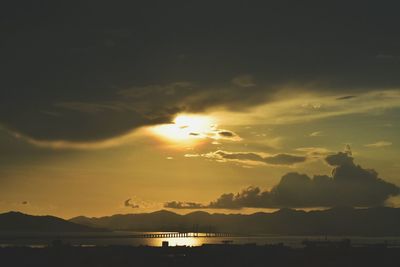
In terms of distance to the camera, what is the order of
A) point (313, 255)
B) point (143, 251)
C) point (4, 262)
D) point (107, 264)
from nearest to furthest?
point (107, 264) < point (4, 262) < point (313, 255) < point (143, 251)

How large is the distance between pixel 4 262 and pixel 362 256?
6856 centimetres

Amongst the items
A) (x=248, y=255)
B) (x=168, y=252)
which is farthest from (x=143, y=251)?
(x=248, y=255)

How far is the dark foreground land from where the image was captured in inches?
4016

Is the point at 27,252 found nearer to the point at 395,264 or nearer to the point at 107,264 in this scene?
the point at 107,264

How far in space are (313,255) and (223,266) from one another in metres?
23.8

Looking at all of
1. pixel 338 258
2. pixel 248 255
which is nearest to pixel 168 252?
pixel 248 255

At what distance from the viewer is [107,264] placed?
98.1 m

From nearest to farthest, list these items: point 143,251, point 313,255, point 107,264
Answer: point 107,264, point 313,255, point 143,251

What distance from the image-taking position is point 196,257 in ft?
360

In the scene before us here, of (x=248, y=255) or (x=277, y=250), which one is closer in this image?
(x=248, y=255)

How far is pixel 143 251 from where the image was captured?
4956 inches

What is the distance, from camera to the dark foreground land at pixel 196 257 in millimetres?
102000

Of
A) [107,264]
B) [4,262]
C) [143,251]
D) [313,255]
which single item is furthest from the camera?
[143,251]

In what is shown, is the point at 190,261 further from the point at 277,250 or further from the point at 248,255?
the point at 277,250
